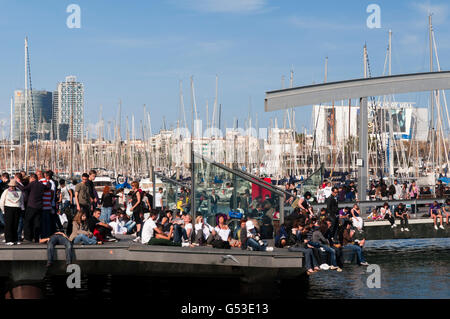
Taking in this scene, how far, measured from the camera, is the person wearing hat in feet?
64.5

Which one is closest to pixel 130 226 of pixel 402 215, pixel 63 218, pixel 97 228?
pixel 63 218

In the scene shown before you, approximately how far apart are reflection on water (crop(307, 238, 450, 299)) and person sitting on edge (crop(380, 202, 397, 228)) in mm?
1519

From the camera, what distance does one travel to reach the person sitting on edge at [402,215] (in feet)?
103

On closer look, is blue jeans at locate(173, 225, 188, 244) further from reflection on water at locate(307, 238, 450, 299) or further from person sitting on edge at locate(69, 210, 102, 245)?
reflection on water at locate(307, 238, 450, 299)

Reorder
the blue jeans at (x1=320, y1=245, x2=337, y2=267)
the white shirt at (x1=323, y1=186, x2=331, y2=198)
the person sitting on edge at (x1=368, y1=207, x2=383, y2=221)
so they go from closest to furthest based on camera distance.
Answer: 1. the blue jeans at (x1=320, y1=245, x2=337, y2=267)
2. the white shirt at (x1=323, y1=186, x2=331, y2=198)
3. the person sitting on edge at (x1=368, y1=207, x2=383, y2=221)

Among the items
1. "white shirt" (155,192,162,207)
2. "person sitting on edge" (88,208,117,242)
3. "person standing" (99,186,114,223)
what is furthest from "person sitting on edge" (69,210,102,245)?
"white shirt" (155,192,162,207)

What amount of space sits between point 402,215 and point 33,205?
1802 cm

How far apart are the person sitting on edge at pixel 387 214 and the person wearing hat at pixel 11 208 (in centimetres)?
1741

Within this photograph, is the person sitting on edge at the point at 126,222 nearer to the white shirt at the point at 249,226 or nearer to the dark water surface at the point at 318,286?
the dark water surface at the point at 318,286

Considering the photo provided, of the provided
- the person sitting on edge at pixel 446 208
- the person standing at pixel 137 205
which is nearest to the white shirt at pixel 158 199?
the person standing at pixel 137 205

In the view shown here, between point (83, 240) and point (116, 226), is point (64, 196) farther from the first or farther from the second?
point (83, 240)

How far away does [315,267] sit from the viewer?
20.9m

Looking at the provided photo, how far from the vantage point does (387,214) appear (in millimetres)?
31359

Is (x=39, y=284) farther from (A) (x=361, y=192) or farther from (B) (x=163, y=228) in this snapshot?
(A) (x=361, y=192)
